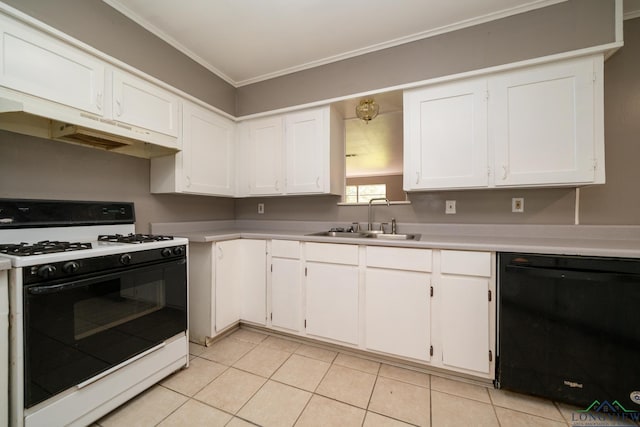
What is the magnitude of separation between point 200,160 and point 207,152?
0.12 meters

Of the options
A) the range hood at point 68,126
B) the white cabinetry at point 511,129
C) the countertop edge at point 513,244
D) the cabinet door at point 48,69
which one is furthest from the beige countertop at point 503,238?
the cabinet door at point 48,69

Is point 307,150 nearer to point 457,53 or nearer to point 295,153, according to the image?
point 295,153

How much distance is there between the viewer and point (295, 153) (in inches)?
94.9

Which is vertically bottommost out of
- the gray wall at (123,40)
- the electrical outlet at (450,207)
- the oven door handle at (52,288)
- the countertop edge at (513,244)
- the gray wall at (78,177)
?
the oven door handle at (52,288)

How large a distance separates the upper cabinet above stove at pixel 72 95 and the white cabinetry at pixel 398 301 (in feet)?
5.93

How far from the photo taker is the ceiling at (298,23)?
1.79 m

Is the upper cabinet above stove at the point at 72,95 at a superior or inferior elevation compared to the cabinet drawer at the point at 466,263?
superior

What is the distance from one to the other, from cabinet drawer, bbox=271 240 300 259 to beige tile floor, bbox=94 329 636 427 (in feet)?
2.56

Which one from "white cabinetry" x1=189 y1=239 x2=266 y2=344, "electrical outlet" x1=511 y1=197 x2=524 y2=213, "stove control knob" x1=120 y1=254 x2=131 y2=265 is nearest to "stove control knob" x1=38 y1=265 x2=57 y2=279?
"stove control knob" x1=120 y1=254 x2=131 y2=265

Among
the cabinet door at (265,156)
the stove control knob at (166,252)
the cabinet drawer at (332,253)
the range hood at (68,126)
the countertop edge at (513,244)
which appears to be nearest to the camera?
the range hood at (68,126)

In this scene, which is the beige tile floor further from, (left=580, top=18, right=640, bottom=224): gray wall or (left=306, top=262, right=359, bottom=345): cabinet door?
(left=580, top=18, right=640, bottom=224): gray wall

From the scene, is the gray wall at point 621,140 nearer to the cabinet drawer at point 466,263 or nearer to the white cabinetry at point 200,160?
the cabinet drawer at point 466,263

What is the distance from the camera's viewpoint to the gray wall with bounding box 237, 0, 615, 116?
1.65 metres

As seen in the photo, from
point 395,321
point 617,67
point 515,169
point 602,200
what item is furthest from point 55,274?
point 617,67
